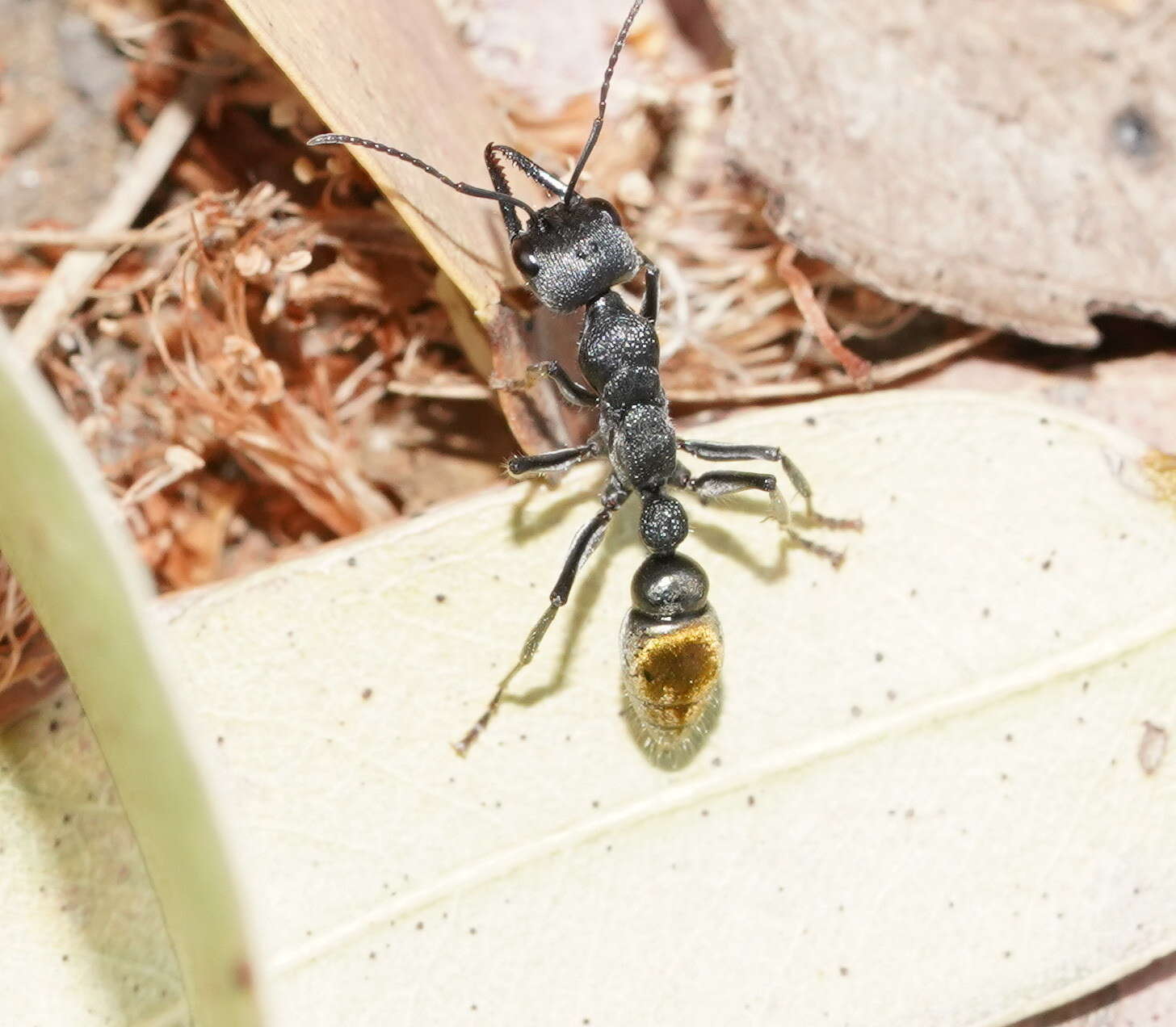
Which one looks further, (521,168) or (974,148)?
(974,148)

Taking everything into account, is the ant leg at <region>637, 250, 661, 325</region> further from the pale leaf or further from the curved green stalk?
the curved green stalk

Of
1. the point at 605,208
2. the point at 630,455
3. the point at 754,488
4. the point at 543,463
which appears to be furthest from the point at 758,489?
the point at 605,208

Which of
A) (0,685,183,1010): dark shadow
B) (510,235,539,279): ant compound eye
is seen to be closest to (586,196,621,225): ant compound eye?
(510,235,539,279): ant compound eye

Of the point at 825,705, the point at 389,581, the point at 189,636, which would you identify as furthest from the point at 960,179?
the point at 189,636

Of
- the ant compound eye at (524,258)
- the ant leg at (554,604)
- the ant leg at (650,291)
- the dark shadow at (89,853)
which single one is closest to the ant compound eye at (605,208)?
the ant leg at (650,291)

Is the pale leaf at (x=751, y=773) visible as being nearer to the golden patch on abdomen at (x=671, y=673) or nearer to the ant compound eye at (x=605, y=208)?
the golden patch on abdomen at (x=671, y=673)

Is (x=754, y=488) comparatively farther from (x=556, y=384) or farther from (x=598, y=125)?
(x=598, y=125)

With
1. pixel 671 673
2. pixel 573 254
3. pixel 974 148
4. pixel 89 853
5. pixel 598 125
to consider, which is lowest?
pixel 671 673
